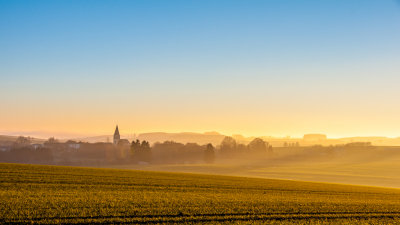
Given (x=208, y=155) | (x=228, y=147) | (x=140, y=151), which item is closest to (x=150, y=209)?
(x=140, y=151)

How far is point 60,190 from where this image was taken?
938 inches

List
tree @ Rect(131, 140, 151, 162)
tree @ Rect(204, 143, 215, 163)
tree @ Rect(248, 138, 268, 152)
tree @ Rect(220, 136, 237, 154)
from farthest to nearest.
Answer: tree @ Rect(248, 138, 268, 152), tree @ Rect(220, 136, 237, 154), tree @ Rect(204, 143, 215, 163), tree @ Rect(131, 140, 151, 162)

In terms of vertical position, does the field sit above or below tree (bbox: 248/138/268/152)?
below

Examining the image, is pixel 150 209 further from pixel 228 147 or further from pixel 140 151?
pixel 228 147

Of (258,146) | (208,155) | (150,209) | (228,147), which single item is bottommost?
(208,155)

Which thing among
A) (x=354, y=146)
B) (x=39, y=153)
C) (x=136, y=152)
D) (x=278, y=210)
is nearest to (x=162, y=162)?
(x=136, y=152)

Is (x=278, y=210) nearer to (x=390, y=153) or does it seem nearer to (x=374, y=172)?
(x=374, y=172)

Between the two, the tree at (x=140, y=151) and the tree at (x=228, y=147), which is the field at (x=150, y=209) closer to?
the tree at (x=140, y=151)

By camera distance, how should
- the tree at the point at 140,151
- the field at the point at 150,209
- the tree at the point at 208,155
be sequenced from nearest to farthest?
1. the field at the point at 150,209
2. the tree at the point at 140,151
3. the tree at the point at 208,155

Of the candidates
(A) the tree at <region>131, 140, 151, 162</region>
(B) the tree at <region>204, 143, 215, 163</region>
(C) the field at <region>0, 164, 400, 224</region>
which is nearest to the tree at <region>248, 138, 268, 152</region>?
(B) the tree at <region>204, 143, 215, 163</region>

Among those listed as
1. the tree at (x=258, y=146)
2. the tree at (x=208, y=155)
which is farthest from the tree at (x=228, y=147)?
the tree at (x=208, y=155)

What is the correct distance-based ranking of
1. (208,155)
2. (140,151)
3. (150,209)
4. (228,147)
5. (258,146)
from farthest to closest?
(258,146), (228,147), (208,155), (140,151), (150,209)

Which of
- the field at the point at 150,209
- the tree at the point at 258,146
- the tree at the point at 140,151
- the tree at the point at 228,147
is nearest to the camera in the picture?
the field at the point at 150,209

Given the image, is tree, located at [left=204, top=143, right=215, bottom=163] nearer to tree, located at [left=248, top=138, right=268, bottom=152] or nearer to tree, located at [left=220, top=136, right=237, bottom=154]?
tree, located at [left=220, top=136, right=237, bottom=154]
